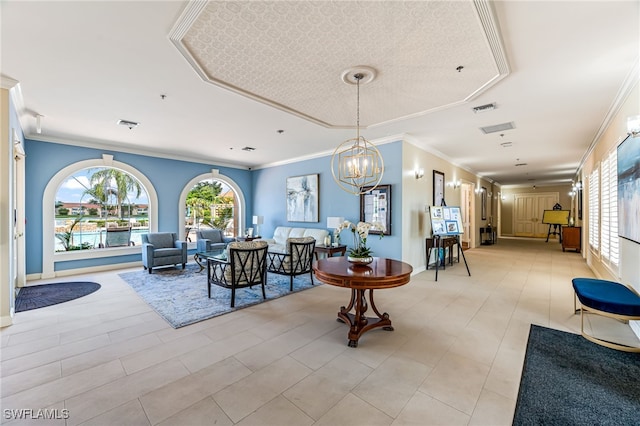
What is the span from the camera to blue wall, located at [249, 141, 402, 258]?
17.6 ft

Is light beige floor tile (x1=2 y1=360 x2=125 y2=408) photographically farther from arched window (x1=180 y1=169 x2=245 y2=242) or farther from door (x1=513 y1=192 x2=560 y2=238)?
door (x1=513 y1=192 x2=560 y2=238)

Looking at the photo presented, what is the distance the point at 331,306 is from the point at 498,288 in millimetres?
3020

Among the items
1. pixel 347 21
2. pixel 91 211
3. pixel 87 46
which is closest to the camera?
pixel 347 21

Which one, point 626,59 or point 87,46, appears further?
point 626,59

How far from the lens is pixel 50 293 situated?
4379 millimetres

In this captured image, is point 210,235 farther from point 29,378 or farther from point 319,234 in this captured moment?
point 29,378

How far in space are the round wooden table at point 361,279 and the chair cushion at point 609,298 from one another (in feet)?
5.81

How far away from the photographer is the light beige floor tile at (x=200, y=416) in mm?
1722

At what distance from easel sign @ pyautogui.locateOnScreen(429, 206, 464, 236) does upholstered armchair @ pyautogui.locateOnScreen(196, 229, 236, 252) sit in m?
5.10

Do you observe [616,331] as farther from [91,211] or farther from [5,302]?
[91,211]

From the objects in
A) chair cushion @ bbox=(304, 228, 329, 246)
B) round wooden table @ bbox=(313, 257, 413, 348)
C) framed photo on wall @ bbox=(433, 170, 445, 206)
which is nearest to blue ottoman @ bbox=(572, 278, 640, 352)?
round wooden table @ bbox=(313, 257, 413, 348)

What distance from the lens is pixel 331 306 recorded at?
3.83m

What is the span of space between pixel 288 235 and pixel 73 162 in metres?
4.82

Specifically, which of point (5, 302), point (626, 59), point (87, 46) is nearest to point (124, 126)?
point (87, 46)
